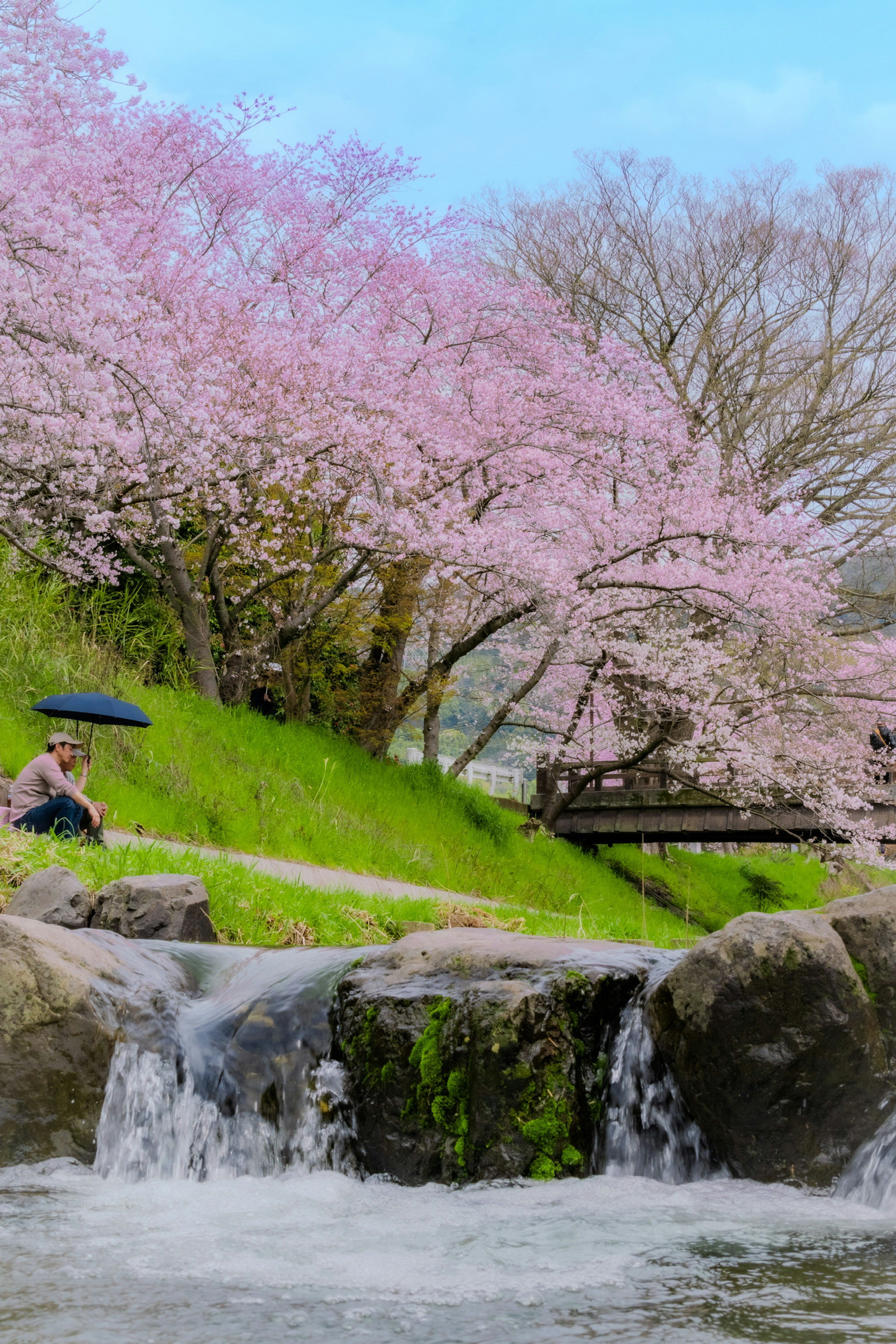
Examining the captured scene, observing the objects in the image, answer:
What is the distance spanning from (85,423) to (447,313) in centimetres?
696

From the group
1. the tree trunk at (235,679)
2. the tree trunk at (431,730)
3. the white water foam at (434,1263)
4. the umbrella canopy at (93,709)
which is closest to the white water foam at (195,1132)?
the white water foam at (434,1263)

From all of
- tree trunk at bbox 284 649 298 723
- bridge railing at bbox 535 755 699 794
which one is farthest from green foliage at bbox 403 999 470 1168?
bridge railing at bbox 535 755 699 794

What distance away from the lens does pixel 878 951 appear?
14.9 ft

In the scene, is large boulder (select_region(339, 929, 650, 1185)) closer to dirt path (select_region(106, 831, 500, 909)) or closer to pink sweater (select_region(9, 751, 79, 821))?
dirt path (select_region(106, 831, 500, 909))

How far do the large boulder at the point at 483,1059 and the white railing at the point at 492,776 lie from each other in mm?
18937

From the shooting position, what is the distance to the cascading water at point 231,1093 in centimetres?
457

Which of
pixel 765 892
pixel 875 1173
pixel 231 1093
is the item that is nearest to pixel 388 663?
pixel 765 892

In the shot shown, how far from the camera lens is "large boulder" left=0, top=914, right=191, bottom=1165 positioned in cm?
437

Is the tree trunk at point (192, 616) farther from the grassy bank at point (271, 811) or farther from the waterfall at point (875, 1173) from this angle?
the waterfall at point (875, 1173)

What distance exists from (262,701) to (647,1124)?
12557mm

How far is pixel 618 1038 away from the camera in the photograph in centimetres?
474

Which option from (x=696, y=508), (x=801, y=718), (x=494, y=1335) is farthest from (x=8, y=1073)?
(x=801, y=718)

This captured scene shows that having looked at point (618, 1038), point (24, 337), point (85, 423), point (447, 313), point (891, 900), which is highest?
point (447, 313)

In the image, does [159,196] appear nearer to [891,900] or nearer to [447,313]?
[447,313]
